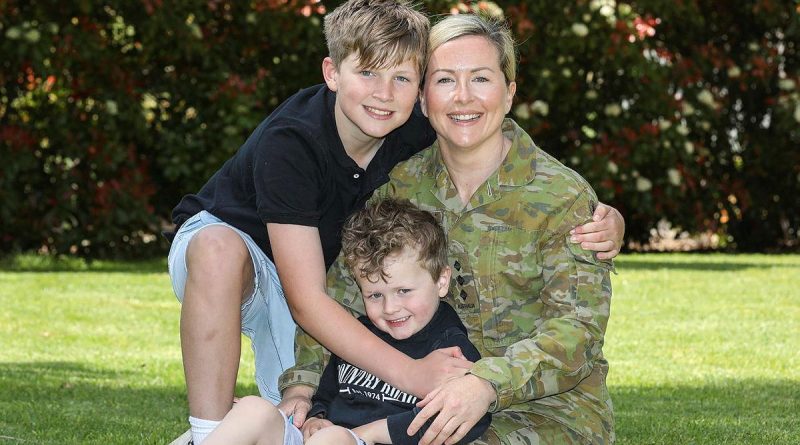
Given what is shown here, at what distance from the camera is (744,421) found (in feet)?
14.7

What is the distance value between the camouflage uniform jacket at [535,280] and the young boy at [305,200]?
133 mm

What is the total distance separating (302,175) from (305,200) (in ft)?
0.27

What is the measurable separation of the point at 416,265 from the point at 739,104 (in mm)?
9766

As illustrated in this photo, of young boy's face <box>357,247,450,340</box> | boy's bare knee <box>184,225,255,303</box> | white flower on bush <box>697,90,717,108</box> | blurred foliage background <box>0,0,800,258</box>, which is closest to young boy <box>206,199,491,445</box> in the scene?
young boy's face <box>357,247,450,340</box>

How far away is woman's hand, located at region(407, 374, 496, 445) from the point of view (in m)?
2.68

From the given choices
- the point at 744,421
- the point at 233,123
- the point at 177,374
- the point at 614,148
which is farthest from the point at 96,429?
the point at 614,148

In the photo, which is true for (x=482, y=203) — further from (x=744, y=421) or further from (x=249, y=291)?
(x=744, y=421)

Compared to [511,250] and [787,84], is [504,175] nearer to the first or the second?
[511,250]

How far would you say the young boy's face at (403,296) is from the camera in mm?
2969

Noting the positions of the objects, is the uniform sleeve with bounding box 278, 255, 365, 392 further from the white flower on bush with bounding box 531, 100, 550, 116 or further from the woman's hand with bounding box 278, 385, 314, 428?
the white flower on bush with bounding box 531, 100, 550, 116

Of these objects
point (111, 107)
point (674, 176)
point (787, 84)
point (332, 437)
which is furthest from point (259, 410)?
point (787, 84)

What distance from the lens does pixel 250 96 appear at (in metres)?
9.54

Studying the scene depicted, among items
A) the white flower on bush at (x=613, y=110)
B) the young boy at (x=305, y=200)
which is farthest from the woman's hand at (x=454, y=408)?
the white flower on bush at (x=613, y=110)

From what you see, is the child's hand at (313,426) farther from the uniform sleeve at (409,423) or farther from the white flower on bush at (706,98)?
the white flower on bush at (706,98)
